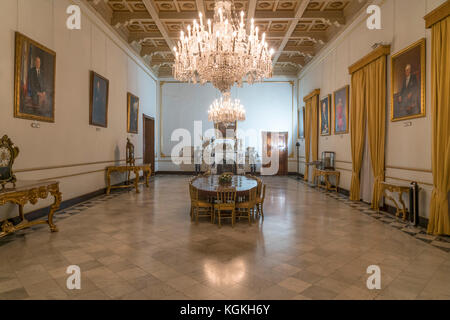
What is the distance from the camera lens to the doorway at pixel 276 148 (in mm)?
13672

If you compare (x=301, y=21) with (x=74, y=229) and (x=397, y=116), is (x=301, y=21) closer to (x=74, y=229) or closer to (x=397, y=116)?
(x=397, y=116)

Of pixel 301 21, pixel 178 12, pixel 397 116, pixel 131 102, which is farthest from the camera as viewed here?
pixel 131 102

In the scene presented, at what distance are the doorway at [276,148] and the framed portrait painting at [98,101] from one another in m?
8.01

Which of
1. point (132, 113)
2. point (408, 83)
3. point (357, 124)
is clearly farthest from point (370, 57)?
point (132, 113)

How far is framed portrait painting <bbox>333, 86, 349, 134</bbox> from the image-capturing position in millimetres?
7941

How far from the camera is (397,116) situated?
551cm

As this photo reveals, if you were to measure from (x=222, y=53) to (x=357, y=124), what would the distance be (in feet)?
13.7

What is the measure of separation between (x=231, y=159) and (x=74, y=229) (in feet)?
30.9

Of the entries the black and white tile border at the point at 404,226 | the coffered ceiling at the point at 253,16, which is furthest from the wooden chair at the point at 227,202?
the coffered ceiling at the point at 253,16

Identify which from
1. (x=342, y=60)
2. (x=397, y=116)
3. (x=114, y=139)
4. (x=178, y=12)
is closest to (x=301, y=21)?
(x=342, y=60)

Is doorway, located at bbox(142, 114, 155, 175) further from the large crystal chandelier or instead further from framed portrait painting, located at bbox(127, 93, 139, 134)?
the large crystal chandelier

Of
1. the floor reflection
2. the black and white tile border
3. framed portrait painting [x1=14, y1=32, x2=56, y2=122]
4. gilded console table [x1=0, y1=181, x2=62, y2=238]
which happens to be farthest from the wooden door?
gilded console table [x1=0, y1=181, x2=62, y2=238]

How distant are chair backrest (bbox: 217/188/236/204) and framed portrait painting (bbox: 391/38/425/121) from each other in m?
3.66

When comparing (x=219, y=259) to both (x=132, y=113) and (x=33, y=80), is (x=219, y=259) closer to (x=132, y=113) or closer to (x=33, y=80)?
(x=33, y=80)
